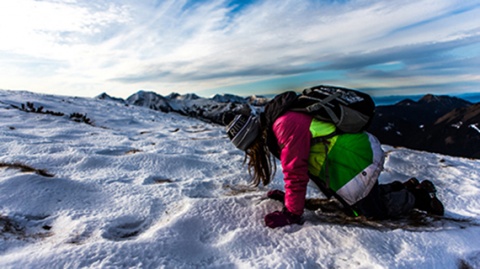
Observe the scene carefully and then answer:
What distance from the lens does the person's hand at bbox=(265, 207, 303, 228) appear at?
8.59ft

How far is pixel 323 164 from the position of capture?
2859mm

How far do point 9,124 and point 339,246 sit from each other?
27.7ft

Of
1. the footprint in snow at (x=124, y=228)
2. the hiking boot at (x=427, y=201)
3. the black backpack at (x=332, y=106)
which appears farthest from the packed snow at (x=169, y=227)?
the black backpack at (x=332, y=106)

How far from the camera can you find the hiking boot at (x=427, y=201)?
313cm

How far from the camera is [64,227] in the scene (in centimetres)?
254

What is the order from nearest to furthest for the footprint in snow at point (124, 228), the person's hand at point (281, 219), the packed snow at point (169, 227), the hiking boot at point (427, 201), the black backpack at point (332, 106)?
the packed snow at point (169, 227) < the footprint in snow at point (124, 228) < the person's hand at point (281, 219) < the black backpack at point (332, 106) < the hiking boot at point (427, 201)

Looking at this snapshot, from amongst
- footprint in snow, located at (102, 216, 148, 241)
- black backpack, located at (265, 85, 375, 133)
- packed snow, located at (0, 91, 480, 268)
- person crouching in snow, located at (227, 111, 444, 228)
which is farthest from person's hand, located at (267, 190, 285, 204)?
footprint in snow, located at (102, 216, 148, 241)

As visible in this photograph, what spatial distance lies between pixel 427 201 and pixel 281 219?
1779mm

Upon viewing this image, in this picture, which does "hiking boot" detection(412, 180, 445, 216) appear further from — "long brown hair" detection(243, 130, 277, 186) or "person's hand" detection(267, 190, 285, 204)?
"long brown hair" detection(243, 130, 277, 186)

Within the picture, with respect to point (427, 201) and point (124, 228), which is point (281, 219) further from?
point (427, 201)

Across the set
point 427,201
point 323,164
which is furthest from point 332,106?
point 427,201

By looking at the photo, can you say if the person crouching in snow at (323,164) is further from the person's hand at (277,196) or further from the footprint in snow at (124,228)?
the footprint in snow at (124,228)

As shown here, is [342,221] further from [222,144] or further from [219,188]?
[222,144]

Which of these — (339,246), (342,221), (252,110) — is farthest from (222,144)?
(339,246)
